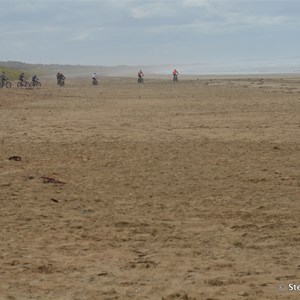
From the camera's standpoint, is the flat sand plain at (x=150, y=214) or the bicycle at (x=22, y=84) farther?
the bicycle at (x=22, y=84)

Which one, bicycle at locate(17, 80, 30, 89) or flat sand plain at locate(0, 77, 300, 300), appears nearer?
flat sand plain at locate(0, 77, 300, 300)

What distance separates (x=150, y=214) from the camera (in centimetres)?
873

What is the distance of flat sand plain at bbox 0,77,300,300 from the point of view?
19.9 feet

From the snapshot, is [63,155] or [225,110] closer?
[63,155]

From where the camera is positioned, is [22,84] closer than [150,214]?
No

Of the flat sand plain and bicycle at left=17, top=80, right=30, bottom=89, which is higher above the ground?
bicycle at left=17, top=80, right=30, bottom=89

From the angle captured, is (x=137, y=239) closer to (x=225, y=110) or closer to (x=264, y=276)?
(x=264, y=276)

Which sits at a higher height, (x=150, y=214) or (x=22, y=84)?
(x=22, y=84)

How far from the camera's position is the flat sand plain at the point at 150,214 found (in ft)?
19.9

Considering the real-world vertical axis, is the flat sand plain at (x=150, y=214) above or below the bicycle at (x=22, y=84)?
below

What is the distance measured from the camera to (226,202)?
9266mm

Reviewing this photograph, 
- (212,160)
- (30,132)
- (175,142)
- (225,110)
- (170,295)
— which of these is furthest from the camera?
(225,110)

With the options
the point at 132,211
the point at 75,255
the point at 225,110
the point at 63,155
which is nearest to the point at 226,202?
the point at 132,211

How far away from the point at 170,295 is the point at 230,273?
2.66ft
